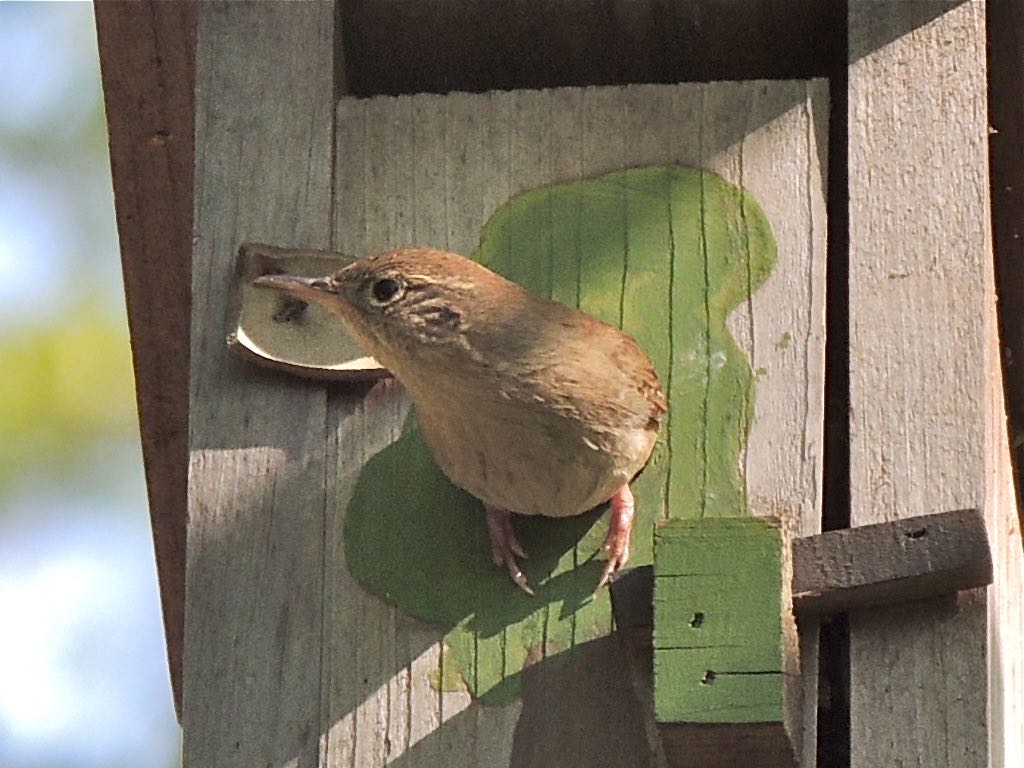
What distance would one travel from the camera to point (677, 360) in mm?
3553

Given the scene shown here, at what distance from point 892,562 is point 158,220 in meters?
1.95

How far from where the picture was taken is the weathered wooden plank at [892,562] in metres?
2.93

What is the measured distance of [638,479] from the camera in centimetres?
Answer: 345

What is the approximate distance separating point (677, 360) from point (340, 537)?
0.70 m

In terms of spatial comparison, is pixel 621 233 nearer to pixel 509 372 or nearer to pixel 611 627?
pixel 509 372

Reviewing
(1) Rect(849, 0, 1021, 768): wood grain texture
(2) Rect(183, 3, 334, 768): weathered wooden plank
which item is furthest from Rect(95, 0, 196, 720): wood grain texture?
(1) Rect(849, 0, 1021, 768): wood grain texture

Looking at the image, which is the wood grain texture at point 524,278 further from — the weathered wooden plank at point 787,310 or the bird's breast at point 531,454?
the bird's breast at point 531,454

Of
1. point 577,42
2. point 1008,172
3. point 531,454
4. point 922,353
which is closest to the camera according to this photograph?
point 531,454

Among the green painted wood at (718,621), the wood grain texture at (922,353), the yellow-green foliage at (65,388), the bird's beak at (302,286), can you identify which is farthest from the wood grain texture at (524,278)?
the yellow-green foliage at (65,388)

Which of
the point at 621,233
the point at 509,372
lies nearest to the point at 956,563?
the point at 509,372

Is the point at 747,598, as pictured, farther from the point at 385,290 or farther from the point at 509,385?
→ the point at 385,290

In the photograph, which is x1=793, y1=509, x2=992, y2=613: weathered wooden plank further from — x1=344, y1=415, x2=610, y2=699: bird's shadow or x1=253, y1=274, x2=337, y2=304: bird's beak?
x1=253, y1=274, x2=337, y2=304: bird's beak

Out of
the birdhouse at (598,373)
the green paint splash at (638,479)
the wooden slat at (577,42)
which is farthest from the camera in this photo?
the wooden slat at (577,42)

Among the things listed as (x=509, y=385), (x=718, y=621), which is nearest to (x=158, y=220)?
(x=509, y=385)
